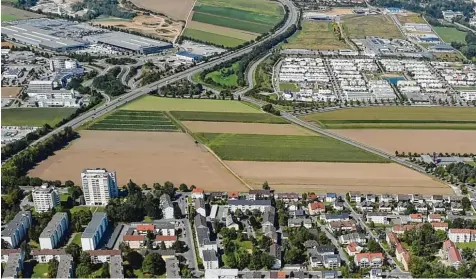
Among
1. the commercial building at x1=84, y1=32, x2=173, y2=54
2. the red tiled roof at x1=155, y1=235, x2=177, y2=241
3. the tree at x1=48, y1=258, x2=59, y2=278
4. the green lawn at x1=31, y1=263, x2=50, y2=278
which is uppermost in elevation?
the commercial building at x1=84, y1=32, x2=173, y2=54

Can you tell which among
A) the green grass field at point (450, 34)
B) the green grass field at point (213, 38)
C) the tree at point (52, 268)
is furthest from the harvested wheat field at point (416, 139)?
the green grass field at point (450, 34)

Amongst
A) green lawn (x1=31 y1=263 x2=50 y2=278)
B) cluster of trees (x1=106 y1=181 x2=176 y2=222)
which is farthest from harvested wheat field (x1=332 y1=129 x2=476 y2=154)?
green lawn (x1=31 y1=263 x2=50 y2=278)

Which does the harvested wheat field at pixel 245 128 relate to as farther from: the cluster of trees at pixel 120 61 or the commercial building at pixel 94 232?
the cluster of trees at pixel 120 61

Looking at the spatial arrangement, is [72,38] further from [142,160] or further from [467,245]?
[467,245]

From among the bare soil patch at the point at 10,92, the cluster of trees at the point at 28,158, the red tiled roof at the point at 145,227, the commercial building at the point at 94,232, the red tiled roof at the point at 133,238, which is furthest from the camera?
the bare soil patch at the point at 10,92

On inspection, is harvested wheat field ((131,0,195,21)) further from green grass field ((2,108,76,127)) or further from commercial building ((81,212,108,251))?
commercial building ((81,212,108,251))

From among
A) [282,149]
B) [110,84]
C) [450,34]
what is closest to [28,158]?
[110,84]
